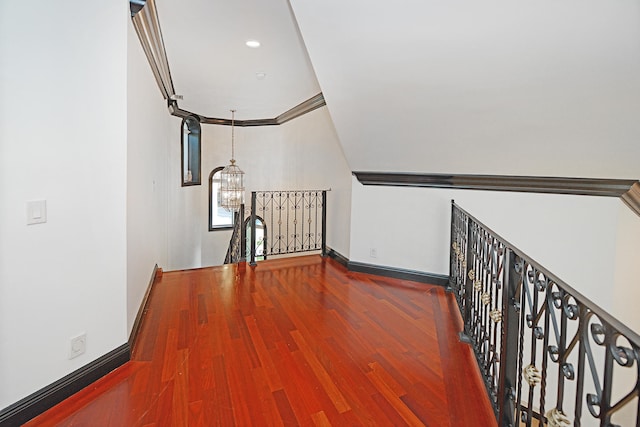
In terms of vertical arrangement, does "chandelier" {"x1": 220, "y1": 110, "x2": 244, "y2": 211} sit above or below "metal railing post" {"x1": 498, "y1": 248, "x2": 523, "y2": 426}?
above

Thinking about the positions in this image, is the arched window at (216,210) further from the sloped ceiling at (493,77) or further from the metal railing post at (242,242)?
the sloped ceiling at (493,77)

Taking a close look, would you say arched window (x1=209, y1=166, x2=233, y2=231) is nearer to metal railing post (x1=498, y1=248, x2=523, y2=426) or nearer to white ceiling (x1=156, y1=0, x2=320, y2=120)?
white ceiling (x1=156, y1=0, x2=320, y2=120)

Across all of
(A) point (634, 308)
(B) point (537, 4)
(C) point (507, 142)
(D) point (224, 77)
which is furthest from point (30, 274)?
(A) point (634, 308)

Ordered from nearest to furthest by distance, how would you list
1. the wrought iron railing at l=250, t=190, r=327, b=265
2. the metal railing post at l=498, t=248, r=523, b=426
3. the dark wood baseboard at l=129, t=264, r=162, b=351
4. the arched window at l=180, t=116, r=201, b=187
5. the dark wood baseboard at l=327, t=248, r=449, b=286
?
the metal railing post at l=498, t=248, r=523, b=426 → the dark wood baseboard at l=129, t=264, r=162, b=351 → the dark wood baseboard at l=327, t=248, r=449, b=286 → the wrought iron railing at l=250, t=190, r=327, b=265 → the arched window at l=180, t=116, r=201, b=187

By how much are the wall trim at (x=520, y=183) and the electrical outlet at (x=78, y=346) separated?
3.19m

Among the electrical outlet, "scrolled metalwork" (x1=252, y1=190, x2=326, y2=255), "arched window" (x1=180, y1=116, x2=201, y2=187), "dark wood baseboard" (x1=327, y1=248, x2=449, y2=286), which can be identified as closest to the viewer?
the electrical outlet

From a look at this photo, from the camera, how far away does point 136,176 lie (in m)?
2.72

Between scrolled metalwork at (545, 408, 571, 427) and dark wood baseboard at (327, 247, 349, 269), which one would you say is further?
dark wood baseboard at (327, 247, 349, 269)

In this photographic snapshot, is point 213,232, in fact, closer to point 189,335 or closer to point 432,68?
point 189,335

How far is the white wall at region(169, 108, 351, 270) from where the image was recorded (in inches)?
203

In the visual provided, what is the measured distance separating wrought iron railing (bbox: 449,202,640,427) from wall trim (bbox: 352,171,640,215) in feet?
1.52

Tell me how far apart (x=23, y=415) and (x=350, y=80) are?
2930 mm

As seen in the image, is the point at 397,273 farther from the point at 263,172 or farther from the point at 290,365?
the point at 263,172

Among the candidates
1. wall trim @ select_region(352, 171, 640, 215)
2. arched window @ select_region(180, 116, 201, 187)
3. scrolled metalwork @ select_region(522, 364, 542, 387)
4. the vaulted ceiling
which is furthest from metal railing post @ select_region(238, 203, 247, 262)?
scrolled metalwork @ select_region(522, 364, 542, 387)
